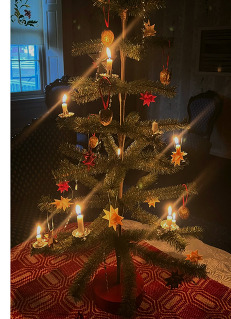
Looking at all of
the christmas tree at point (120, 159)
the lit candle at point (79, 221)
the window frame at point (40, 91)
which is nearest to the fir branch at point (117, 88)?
the christmas tree at point (120, 159)

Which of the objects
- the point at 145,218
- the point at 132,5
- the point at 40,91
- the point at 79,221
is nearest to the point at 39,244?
the point at 79,221

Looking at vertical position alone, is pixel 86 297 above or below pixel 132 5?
below

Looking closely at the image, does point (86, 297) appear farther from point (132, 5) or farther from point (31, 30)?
point (31, 30)

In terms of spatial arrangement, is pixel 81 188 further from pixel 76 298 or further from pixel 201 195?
pixel 201 195

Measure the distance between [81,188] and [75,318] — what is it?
4.68ft

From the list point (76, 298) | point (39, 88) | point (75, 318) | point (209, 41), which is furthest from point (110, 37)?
point (39, 88)

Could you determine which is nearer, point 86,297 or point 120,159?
point 120,159

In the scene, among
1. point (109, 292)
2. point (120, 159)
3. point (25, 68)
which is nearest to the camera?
point (120, 159)

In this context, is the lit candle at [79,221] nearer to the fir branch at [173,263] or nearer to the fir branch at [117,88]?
the fir branch at [173,263]

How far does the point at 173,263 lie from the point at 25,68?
5548 millimetres

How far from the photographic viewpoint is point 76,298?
1247 millimetres

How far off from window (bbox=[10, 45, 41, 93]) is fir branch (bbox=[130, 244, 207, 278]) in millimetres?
5270

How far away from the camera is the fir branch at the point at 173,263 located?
1.35 m

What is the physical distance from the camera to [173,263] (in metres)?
1.39
